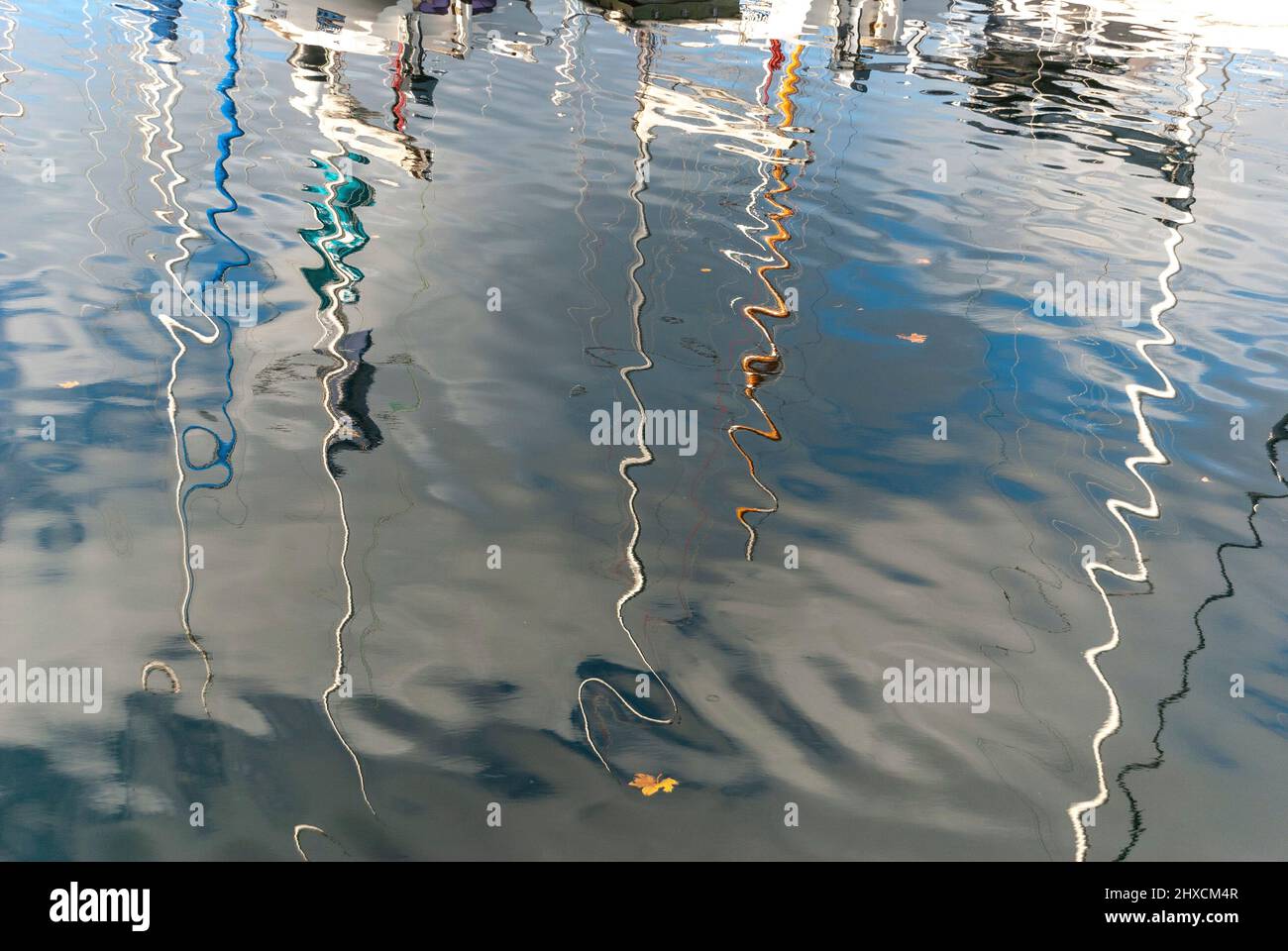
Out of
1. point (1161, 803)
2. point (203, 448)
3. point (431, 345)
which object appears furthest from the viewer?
point (431, 345)

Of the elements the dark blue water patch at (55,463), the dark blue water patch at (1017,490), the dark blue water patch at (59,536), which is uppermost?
the dark blue water patch at (1017,490)

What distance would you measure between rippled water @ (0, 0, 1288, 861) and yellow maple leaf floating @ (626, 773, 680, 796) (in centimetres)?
5

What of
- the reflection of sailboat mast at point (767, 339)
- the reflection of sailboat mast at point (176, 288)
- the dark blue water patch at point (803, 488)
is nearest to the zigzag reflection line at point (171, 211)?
the reflection of sailboat mast at point (176, 288)

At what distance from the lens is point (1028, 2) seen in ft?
93.5

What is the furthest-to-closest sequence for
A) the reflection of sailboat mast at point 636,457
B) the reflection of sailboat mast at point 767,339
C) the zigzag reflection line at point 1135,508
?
the reflection of sailboat mast at point 767,339 → the reflection of sailboat mast at point 636,457 → the zigzag reflection line at point 1135,508

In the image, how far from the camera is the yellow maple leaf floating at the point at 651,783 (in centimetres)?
470

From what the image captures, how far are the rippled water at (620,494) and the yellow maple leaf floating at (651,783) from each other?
0.05 metres

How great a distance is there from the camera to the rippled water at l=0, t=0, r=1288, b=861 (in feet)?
15.4

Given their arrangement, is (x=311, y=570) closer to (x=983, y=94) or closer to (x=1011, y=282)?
(x=1011, y=282)

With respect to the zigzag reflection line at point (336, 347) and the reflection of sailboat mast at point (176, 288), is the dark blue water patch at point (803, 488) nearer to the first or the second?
the zigzag reflection line at point (336, 347)

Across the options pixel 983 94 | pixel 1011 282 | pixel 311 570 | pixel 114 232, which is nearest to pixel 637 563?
pixel 311 570

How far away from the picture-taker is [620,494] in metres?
6.77
